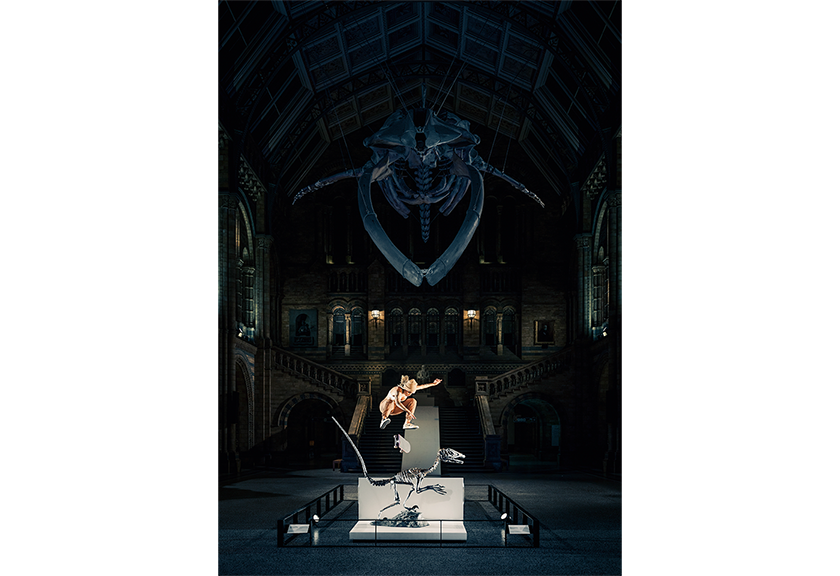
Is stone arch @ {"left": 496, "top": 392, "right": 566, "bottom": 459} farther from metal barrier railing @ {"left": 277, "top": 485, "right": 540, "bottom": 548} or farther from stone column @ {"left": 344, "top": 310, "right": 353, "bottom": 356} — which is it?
metal barrier railing @ {"left": 277, "top": 485, "right": 540, "bottom": 548}

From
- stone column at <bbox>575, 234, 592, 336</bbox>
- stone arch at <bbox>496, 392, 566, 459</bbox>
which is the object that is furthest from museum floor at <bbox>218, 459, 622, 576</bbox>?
stone column at <bbox>575, 234, 592, 336</bbox>

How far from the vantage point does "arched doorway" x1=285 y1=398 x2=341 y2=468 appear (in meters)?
16.7

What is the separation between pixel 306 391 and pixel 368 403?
1.59 metres

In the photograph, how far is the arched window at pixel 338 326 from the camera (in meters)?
Answer: 18.4

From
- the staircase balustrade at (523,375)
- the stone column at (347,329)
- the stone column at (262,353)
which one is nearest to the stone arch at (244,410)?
the stone column at (262,353)

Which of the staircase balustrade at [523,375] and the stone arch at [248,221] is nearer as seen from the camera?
the staircase balustrade at [523,375]

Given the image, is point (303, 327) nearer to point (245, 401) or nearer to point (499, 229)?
point (245, 401)

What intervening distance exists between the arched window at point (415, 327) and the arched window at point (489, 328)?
1.56m

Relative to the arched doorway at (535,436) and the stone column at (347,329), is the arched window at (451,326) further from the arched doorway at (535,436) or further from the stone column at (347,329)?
the stone column at (347,329)

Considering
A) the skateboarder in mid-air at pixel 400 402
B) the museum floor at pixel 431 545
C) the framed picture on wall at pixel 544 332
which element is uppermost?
the framed picture on wall at pixel 544 332

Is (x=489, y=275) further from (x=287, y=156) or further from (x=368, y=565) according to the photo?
(x=368, y=565)

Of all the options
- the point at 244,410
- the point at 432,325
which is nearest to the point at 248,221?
the point at 244,410

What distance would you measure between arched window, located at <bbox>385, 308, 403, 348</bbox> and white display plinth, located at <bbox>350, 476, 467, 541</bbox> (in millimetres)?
6772

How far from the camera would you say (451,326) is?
61.8ft
